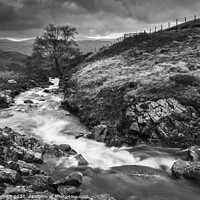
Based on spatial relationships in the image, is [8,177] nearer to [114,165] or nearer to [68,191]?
[68,191]

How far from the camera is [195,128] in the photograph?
20578 mm

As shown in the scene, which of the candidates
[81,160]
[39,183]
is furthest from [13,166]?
[81,160]

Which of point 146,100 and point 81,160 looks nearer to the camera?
point 81,160

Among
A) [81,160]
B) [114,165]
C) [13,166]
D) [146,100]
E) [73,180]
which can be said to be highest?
[146,100]

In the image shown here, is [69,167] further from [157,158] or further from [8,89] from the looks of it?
[8,89]

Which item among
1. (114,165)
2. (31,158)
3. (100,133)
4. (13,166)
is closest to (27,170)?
(13,166)

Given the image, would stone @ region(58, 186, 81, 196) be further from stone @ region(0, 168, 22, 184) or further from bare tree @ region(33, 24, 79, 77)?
bare tree @ region(33, 24, 79, 77)

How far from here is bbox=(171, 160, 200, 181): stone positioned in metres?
14.7

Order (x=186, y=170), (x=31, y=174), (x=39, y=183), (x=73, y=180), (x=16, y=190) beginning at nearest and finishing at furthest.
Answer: (x=16, y=190) → (x=39, y=183) → (x=73, y=180) → (x=31, y=174) → (x=186, y=170)

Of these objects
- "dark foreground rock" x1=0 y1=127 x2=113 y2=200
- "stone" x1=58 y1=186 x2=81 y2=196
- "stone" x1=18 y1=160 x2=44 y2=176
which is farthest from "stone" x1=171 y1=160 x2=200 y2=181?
"stone" x1=18 y1=160 x2=44 y2=176

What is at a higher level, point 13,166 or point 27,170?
point 13,166

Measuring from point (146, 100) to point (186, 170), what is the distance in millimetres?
9701

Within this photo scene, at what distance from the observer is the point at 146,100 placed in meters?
23.7

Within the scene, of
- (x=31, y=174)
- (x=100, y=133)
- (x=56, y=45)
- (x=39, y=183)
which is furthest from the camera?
(x=56, y=45)
